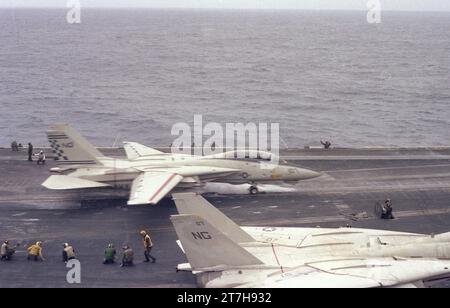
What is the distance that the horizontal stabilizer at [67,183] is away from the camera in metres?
40.4

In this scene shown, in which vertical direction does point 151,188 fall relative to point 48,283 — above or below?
above

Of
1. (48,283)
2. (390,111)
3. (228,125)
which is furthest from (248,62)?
(48,283)

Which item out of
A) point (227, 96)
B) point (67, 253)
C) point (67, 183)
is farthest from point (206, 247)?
point (227, 96)

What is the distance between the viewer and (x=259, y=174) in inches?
1722

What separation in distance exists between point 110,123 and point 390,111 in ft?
151

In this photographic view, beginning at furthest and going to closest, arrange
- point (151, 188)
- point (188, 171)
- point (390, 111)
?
point (390, 111)
point (188, 171)
point (151, 188)

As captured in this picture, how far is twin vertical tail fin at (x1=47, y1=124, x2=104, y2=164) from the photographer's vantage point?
42812mm

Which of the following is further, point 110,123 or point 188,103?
point 188,103

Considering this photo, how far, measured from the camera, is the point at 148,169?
4247 centimetres

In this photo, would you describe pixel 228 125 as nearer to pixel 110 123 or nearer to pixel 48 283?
pixel 110 123

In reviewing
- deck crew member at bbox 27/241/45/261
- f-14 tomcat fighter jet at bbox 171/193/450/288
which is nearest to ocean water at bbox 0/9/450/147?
deck crew member at bbox 27/241/45/261

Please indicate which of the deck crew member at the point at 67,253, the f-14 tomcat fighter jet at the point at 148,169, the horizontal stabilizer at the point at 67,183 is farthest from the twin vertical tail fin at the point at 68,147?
the deck crew member at the point at 67,253

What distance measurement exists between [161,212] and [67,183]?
20.8 ft

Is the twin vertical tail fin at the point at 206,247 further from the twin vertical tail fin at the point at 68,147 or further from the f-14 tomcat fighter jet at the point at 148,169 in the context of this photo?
the twin vertical tail fin at the point at 68,147
